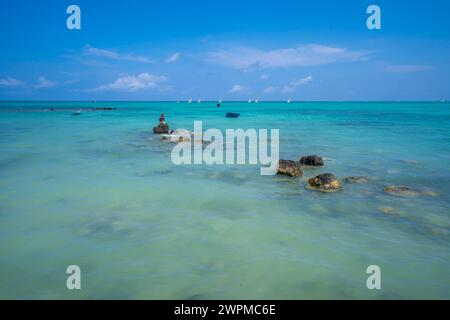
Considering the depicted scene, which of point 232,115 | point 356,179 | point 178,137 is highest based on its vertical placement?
point 232,115

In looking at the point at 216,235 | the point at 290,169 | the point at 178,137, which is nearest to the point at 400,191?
the point at 290,169

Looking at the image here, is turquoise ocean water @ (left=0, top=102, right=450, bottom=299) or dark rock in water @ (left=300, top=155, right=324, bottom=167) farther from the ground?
dark rock in water @ (left=300, top=155, right=324, bottom=167)

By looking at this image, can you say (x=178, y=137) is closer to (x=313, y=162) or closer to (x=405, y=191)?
(x=313, y=162)

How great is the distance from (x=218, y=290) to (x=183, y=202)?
13.0 ft

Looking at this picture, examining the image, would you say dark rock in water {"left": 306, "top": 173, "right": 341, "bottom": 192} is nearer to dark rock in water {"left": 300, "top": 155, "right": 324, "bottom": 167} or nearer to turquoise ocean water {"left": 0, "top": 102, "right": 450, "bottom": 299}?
turquoise ocean water {"left": 0, "top": 102, "right": 450, "bottom": 299}

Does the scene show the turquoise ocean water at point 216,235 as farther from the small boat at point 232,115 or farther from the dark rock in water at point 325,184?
the small boat at point 232,115

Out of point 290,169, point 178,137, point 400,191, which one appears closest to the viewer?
point 400,191

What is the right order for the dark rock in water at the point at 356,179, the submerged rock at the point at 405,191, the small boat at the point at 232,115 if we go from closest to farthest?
the submerged rock at the point at 405,191, the dark rock in water at the point at 356,179, the small boat at the point at 232,115

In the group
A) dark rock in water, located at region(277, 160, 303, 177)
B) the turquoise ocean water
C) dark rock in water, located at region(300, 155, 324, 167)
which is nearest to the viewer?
the turquoise ocean water

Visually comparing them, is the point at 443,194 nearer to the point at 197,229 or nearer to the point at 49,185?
the point at 197,229

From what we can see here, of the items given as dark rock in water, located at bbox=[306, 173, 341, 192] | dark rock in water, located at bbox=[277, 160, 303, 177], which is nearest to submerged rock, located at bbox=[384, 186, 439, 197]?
dark rock in water, located at bbox=[306, 173, 341, 192]

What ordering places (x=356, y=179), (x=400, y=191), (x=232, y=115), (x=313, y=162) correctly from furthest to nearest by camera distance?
(x=232, y=115), (x=313, y=162), (x=356, y=179), (x=400, y=191)

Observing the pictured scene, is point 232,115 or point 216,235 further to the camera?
point 232,115

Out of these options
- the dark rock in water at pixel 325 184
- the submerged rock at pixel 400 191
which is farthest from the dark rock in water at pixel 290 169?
the submerged rock at pixel 400 191
